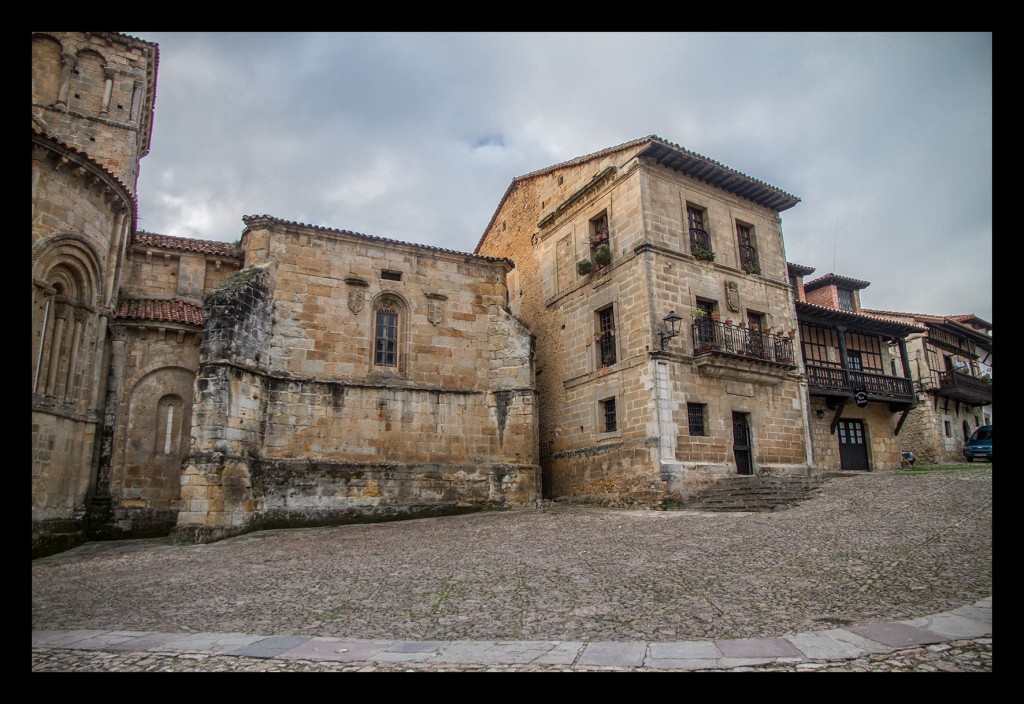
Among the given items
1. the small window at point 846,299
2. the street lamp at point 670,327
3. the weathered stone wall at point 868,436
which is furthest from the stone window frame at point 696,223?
the small window at point 846,299

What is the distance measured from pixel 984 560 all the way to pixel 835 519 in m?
3.74

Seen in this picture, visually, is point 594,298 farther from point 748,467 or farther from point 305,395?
point 305,395

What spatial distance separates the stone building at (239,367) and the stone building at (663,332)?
2341 millimetres

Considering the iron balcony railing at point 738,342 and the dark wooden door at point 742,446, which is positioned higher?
the iron balcony railing at point 738,342

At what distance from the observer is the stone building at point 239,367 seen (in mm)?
12758

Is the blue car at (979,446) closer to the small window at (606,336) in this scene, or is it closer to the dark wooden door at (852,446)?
the dark wooden door at (852,446)

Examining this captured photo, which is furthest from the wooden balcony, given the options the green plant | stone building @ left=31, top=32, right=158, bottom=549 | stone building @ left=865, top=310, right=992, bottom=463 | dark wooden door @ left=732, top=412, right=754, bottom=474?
stone building @ left=31, top=32, right=158, bottom=549

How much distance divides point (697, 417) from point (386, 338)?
30.2ft

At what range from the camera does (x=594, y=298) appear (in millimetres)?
18891

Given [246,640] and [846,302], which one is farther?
[846,302]

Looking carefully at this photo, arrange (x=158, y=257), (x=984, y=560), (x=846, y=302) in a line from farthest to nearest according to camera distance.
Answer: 1. (x=846, y=302)
2. (x=158, y=257)
3. (x=984, y=560)

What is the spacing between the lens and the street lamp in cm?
1626

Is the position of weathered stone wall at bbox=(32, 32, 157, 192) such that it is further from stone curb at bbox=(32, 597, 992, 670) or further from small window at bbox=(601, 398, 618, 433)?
stone curb at bbox=(32, 597, 992, 670)
